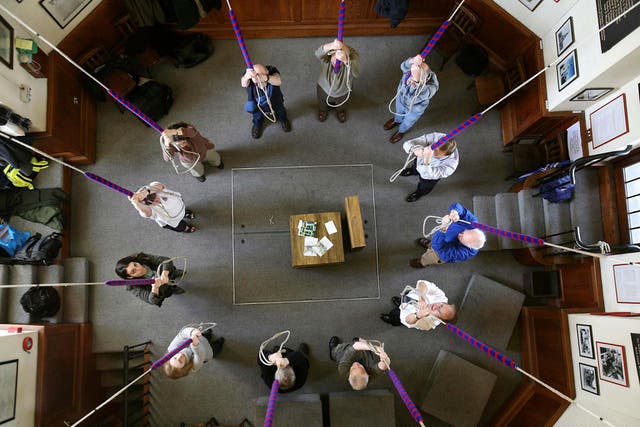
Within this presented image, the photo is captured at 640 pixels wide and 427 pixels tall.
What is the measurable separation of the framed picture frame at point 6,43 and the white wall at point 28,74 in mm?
49

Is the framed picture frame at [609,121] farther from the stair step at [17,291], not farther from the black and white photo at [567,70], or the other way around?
the stair step at [17,291]

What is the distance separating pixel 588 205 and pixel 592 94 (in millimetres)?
1130

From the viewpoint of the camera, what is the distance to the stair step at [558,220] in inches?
160

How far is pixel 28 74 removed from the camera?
155 inches

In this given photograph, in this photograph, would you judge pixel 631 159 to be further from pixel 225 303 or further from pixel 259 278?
pixel 225 303

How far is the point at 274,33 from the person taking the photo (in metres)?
4.89

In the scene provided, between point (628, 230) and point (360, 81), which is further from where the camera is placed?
point (360, 81)

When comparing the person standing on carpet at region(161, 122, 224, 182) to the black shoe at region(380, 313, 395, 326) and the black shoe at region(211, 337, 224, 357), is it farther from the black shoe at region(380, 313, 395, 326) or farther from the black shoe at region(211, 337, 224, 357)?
the black shoe at region(380, 313, 395, 326)

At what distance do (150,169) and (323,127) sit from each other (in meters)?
2.30

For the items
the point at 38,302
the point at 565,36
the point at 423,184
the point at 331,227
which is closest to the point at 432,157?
the point at 423,184

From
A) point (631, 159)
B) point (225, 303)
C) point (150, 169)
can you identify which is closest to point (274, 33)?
point (150, 169)

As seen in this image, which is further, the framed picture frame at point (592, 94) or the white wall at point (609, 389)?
the framed picture frame at point (592, 94)

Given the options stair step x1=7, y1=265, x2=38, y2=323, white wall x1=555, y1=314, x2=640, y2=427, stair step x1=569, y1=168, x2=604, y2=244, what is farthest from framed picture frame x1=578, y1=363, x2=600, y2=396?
stair step x1=7, y1=265, x2=38, y2=323

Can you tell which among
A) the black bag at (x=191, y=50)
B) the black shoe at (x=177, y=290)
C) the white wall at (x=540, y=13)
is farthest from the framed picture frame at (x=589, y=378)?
the black bag at (x=191, y=50)
